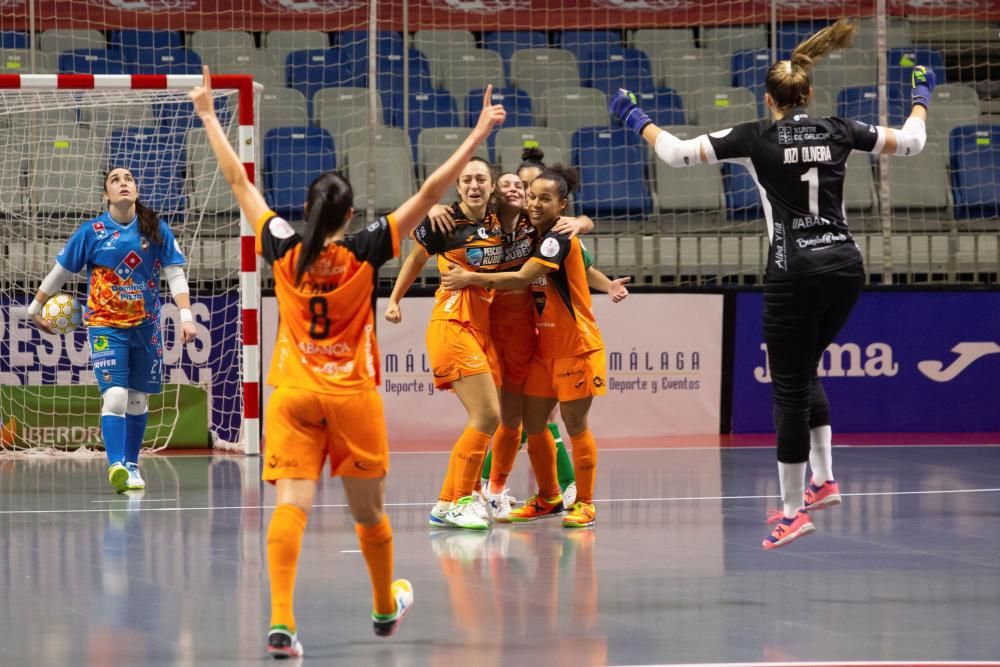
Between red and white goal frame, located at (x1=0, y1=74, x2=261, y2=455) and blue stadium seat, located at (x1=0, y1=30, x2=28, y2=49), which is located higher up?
blue stadium seat, located at (x1=0, y1=30, x2=28, y2=49)

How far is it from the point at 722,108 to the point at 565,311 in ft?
21.7

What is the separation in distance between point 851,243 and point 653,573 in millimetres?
1637

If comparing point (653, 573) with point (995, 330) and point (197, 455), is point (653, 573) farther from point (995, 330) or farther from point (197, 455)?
point (995, 330)

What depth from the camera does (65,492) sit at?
8.45 m

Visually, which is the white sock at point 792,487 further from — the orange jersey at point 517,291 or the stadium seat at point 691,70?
the stadium seat at point 691,70

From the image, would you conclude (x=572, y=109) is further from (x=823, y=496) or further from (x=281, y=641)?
(x=281, y=641)

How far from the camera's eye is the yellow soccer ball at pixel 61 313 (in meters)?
8.67

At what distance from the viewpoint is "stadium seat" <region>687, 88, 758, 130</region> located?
1309cm

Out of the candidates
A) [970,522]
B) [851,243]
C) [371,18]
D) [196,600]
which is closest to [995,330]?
[970,522]

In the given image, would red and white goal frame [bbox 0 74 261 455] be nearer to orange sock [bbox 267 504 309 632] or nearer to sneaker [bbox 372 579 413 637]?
sneaker [bbox 372 579 413 637]

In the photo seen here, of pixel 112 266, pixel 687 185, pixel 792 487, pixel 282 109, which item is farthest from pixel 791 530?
pixel 282 109

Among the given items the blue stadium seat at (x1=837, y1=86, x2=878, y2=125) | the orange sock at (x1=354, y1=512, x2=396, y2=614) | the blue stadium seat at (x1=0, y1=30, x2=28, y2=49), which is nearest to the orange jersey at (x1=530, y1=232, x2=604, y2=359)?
the orange sock at (x1=354, y1=512, x2=396, y2=614)

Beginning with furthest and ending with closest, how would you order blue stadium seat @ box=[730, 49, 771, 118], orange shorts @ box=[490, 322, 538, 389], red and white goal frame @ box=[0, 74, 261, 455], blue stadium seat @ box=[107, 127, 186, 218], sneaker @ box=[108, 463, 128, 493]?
blue stadium seat @ box=[730, 49, 771, 118], blue stadium seat @ box=[107, 127, 186, 218], red and white goal frame @ box=[0, 74, 261, 455], sneaker @ box=[108, 463, 128, 493], orange shorts @ box=[490, 322, 538, 389]

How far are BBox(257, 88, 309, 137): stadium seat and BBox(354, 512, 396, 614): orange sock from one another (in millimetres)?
8874
